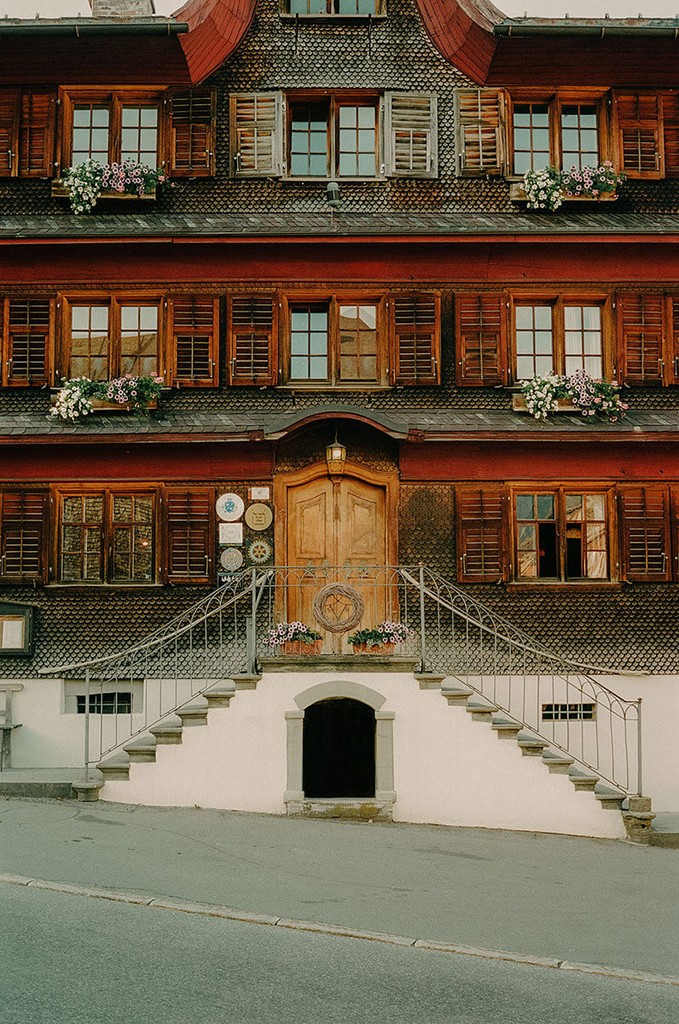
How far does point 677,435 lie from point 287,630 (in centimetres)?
637

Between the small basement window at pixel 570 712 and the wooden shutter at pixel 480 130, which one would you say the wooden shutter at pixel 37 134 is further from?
the small basement window at pixel 570 712

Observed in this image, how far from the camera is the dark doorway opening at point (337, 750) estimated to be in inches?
666

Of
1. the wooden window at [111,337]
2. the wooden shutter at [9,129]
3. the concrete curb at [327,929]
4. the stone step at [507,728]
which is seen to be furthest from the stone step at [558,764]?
the wooden shutter at [9,129]

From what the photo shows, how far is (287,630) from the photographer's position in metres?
15.3

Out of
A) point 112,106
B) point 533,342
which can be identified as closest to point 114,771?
point 533,342

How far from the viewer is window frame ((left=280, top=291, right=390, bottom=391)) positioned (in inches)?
699

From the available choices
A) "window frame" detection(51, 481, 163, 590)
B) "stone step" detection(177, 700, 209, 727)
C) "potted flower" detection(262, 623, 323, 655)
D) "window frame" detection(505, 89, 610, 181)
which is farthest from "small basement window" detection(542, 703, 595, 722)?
"window frame" detection(505, 89, 610, 181)

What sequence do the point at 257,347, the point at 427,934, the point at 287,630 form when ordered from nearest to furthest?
the point at 427,934, the point at 287,630, the point at 257,347

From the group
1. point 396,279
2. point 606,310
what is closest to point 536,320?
point 606,310

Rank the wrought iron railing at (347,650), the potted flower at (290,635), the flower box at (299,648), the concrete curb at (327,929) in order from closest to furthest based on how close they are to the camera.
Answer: the concrete curb at (327,929), the potted flower at (290,635), the flower box at (299,648), the wrought iron railing at (347,650)

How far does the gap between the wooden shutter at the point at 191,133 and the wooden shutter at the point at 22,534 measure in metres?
5.39

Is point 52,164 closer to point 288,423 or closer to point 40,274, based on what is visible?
point 40,274

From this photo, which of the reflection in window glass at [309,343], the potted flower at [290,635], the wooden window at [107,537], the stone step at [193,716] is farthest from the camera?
the reflection in window glass at [309,343]

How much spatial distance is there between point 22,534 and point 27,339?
2.92 meters
